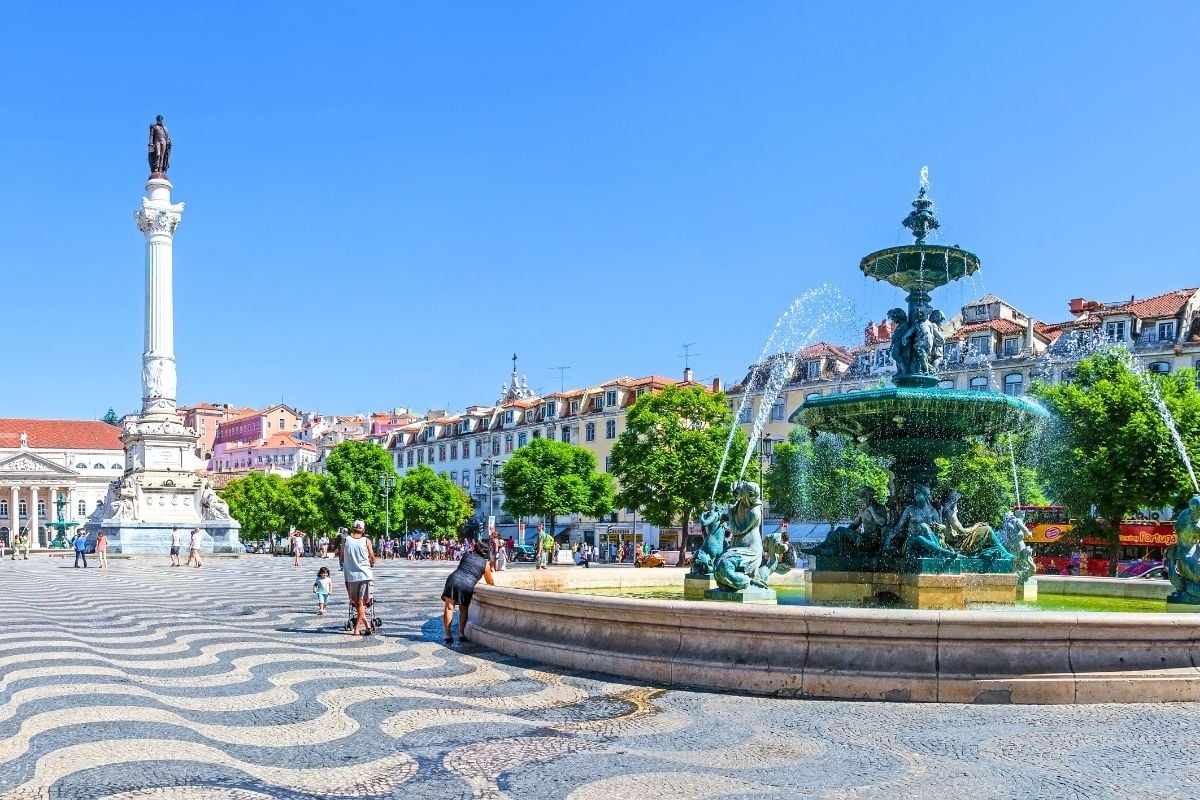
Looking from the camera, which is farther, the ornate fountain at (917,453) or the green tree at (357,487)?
the green tree at (357,487)

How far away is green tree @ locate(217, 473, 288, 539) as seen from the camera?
255 feet

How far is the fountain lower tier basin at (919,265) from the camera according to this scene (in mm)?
12664

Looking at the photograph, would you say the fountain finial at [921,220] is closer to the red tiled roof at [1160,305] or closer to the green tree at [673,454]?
the green tree at [673,454]

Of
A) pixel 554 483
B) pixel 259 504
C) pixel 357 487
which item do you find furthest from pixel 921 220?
pixel 259 504

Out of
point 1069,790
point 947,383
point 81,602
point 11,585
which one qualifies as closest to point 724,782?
point 1069,790

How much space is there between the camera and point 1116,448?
106 feet

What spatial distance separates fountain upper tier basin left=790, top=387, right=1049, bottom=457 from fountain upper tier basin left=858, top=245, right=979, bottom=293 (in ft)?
5.51

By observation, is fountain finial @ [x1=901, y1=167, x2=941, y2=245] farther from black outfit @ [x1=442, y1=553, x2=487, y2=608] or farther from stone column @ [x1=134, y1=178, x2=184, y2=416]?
stone column @ [x1=134, y1=178, x2=184, y2=416]

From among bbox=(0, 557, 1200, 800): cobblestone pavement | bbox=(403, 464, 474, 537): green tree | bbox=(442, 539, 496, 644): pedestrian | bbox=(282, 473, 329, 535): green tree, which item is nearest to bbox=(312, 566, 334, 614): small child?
bbox=(442, 539, 496, 644): pedestrian

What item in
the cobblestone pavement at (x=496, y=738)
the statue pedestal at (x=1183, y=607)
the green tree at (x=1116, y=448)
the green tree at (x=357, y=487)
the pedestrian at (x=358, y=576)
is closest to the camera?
the cobblestone pavement at (x=496, y=738)

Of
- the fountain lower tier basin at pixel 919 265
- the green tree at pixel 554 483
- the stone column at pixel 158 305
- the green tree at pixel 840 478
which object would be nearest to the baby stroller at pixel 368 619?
the fountain lower tier basin at pixel 919 265

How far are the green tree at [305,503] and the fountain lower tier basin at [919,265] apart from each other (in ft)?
191

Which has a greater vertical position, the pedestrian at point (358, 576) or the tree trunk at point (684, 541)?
the pedestrian at point (358, 576)

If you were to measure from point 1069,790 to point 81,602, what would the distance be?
17286 mm
